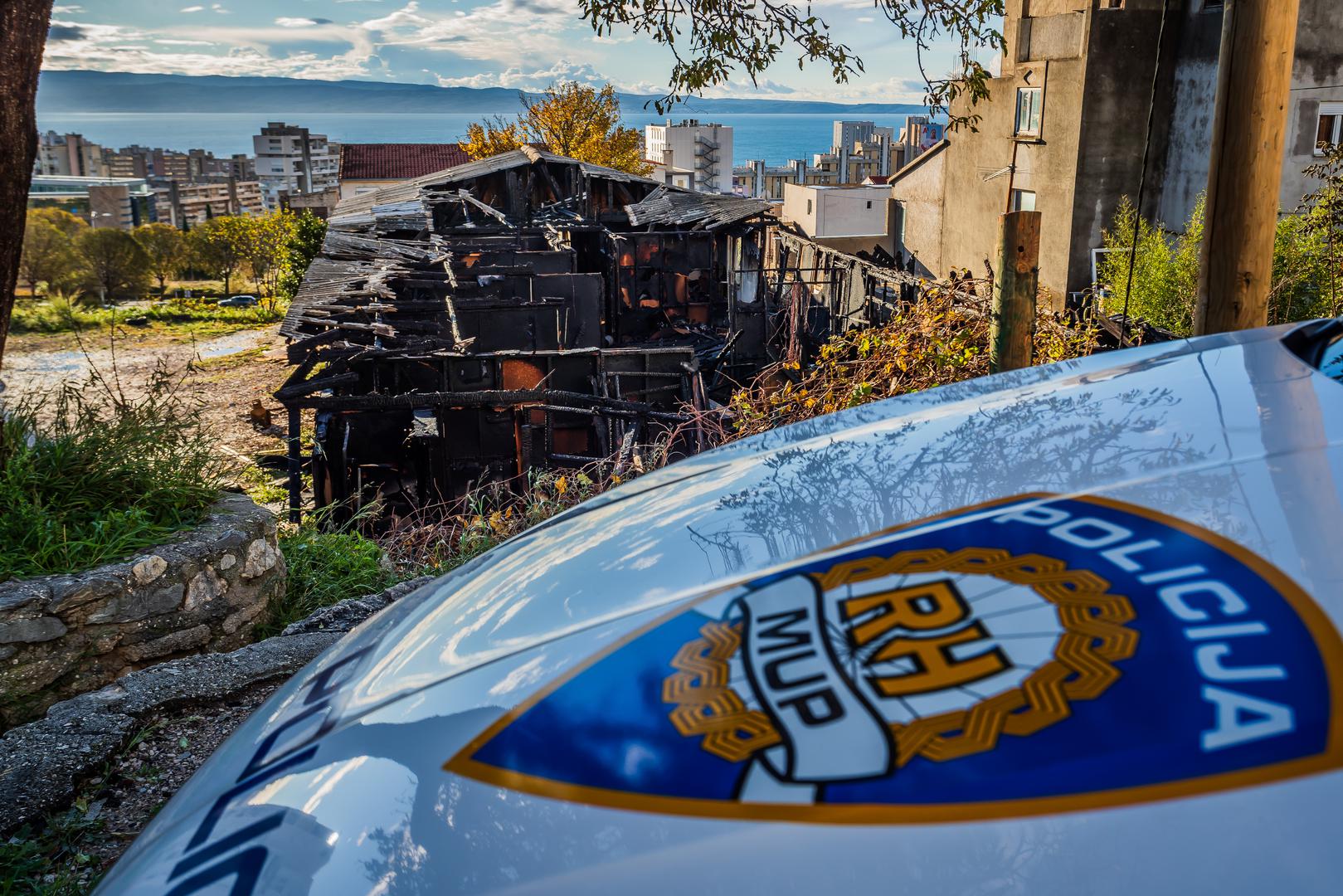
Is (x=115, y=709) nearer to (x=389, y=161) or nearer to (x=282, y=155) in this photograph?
(x=389, y=161)

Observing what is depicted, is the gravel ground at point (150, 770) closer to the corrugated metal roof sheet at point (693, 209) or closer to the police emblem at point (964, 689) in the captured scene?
the police emblem at point (964, 689)

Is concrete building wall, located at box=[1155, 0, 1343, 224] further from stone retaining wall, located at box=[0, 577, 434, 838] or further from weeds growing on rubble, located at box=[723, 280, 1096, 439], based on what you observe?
stone retaining wall, located at box=[0, 577, 434, 838]

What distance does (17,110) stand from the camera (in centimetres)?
459

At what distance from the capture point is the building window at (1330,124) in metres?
23.3

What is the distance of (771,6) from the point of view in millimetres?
7105

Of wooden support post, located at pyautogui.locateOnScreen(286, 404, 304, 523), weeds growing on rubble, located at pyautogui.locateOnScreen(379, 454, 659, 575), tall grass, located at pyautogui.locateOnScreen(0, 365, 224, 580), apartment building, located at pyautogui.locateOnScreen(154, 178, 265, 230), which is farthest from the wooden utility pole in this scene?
apartment building, located at pyautogui.locateOnScreen(154, 178, 265, 230)

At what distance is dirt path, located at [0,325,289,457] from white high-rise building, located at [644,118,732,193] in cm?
4145

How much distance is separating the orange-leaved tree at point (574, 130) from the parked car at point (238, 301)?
1613 cm

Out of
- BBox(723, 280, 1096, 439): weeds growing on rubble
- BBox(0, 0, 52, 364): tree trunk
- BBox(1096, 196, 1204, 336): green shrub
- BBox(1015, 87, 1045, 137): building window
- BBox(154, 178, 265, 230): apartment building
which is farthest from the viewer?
BBox(154, 178, 265, 230): apartment building

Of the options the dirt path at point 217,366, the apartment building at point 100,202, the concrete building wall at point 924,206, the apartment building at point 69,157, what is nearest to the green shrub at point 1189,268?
the concrete building wall at point 924,206

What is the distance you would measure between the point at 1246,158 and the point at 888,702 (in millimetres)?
4260

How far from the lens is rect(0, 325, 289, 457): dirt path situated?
25859mm

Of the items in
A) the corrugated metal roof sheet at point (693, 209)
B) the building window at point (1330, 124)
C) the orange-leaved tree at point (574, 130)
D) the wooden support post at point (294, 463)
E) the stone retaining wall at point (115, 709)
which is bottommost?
the wooden support post at point (294, 463)

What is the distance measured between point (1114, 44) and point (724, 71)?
22.9 metres
